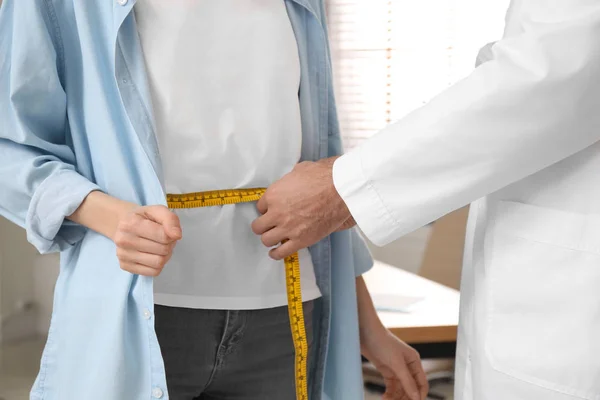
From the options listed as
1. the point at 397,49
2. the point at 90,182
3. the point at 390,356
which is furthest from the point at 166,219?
the point at 397,49

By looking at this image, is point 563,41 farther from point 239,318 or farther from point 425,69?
point 425,69

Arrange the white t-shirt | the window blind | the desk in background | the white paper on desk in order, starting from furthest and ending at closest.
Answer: the window blind
the white paper on desk
the desk in background
the white t-shirt

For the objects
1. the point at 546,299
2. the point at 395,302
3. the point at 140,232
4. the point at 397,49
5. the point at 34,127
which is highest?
the point at 34,127

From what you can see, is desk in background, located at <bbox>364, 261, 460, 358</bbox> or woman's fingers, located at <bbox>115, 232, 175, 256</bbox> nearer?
woman's fingers, located at <bbox>115, 232, 175, 256</bbox>

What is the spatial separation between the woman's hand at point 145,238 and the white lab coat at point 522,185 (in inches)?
11.6

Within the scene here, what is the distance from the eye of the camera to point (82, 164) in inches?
49.6

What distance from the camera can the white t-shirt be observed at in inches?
49.7

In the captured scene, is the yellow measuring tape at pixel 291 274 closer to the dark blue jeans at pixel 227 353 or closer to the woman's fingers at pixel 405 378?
the dark blue jeans at pixel 227 353

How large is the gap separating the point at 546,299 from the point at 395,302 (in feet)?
5.22

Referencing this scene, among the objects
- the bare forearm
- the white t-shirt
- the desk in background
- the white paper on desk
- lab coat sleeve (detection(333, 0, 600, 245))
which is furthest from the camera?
the white paper on desk

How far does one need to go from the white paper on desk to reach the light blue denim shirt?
146 centimetres

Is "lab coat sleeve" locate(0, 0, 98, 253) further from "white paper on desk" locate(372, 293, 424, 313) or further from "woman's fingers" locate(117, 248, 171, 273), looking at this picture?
"white paper on desk" locate(372, 293, 424, 313)

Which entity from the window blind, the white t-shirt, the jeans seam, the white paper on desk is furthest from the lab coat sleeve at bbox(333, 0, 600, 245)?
Answer: the window blind

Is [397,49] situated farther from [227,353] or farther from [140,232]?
[140,232]
